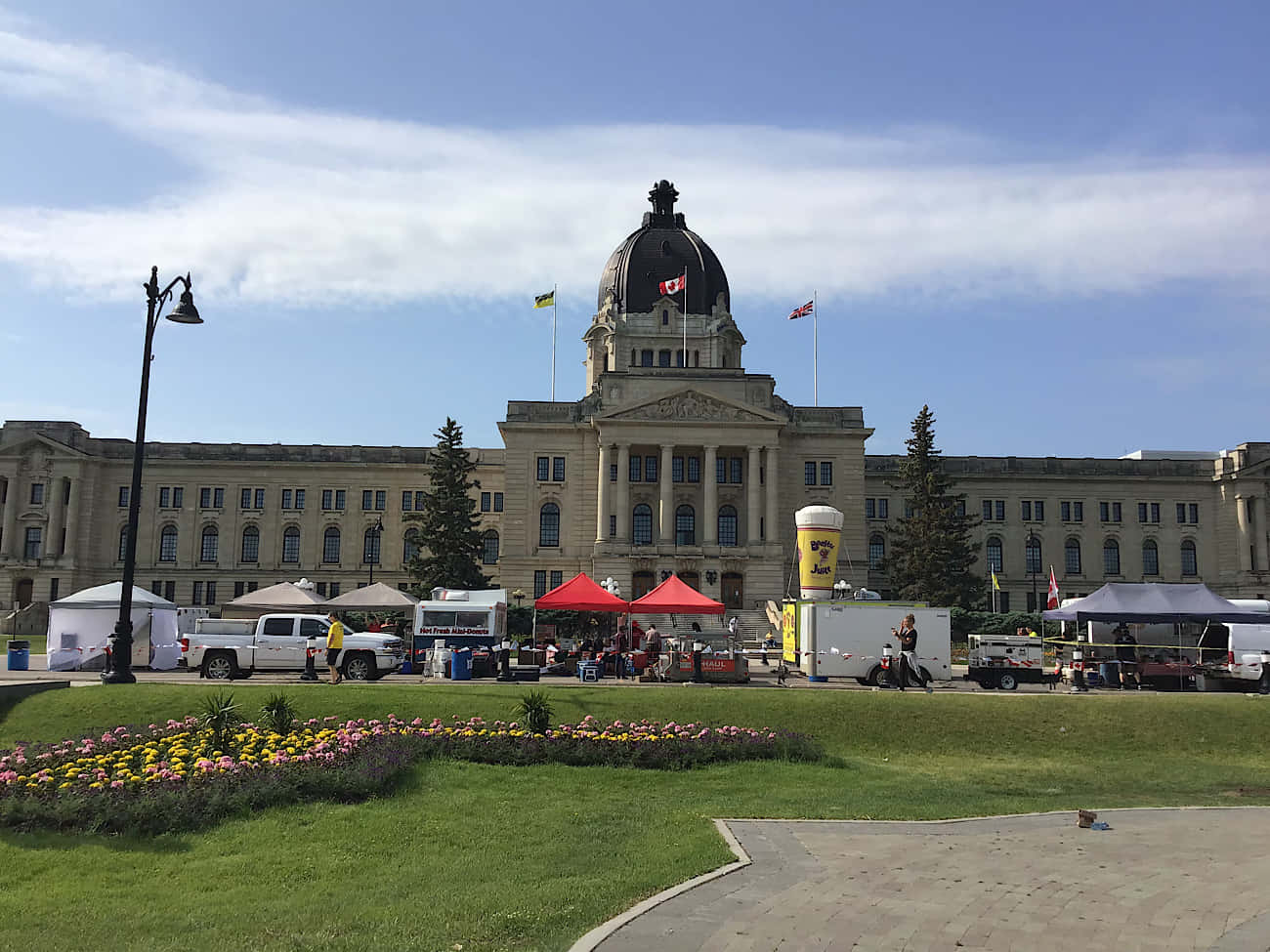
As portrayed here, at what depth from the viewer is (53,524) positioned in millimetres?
84562

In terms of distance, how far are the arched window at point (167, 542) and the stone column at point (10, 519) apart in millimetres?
10591

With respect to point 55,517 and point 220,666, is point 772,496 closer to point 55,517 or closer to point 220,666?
point 220,666

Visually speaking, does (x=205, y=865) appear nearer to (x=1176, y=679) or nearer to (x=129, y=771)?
(x=129, y=771)

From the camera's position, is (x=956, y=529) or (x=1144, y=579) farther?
(x=1144, y=579)

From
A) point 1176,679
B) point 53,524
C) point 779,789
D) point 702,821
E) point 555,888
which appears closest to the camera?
point 555,888

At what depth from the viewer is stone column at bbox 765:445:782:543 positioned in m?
72.2

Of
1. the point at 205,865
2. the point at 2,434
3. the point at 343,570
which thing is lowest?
the point at 205,865

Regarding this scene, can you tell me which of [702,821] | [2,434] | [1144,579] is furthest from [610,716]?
[2,434]

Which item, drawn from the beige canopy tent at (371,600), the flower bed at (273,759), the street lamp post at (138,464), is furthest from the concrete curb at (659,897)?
the beige canopy tent at (371,600)

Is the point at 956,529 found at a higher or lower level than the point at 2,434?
lower

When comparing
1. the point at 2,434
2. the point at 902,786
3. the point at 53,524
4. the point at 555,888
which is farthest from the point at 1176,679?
the point at 2,434

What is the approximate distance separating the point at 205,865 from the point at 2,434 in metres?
86.3

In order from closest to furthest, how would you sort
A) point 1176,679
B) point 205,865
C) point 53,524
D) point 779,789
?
point 205,865 < point 779,789 < point 1176,679 < point 53,524

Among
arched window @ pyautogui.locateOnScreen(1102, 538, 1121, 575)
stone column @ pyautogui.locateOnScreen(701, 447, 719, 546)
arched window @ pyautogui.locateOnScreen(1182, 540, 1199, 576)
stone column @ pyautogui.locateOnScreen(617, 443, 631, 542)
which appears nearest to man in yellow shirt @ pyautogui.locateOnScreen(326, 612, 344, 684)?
stone column @ pyautogui.locateOnScreen(617, 443, 631, 542)
